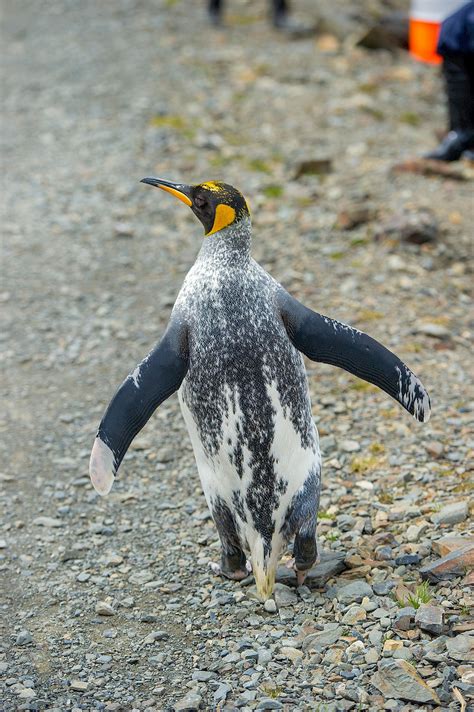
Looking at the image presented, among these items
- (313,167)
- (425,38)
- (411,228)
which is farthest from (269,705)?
(425,38)

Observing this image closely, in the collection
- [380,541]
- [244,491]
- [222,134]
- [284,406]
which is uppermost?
[284,406]

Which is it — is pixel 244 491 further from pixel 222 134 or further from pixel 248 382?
pixel 222 134

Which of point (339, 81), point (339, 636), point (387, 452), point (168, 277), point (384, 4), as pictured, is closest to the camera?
point (339, 636)

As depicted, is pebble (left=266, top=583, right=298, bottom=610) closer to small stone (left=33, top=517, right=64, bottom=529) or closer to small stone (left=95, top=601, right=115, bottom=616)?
small stone (left=95, top=601, right=115, bottom=616)

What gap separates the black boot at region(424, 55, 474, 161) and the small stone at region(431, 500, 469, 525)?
13.6ft

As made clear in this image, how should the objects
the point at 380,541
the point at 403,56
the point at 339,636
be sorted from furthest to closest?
the point at 403,56
the point at 380,541
the point at 339,636

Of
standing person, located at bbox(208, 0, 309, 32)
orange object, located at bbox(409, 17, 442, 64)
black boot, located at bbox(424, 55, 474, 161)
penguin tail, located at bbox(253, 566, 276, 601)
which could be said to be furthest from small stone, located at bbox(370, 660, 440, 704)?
standing person, located at bbox(208, 0, 309, 32)

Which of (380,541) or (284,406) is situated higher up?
(284,406)

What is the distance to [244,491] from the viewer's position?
4.05 metres

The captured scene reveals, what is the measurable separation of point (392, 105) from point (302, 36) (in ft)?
7.26

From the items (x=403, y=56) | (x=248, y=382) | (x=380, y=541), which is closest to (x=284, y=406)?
(x=248, y=382)

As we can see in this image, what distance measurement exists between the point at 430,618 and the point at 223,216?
167 cm

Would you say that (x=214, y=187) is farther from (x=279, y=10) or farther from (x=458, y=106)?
(x=279, y=10)

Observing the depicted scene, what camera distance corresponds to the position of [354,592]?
4.07 m
